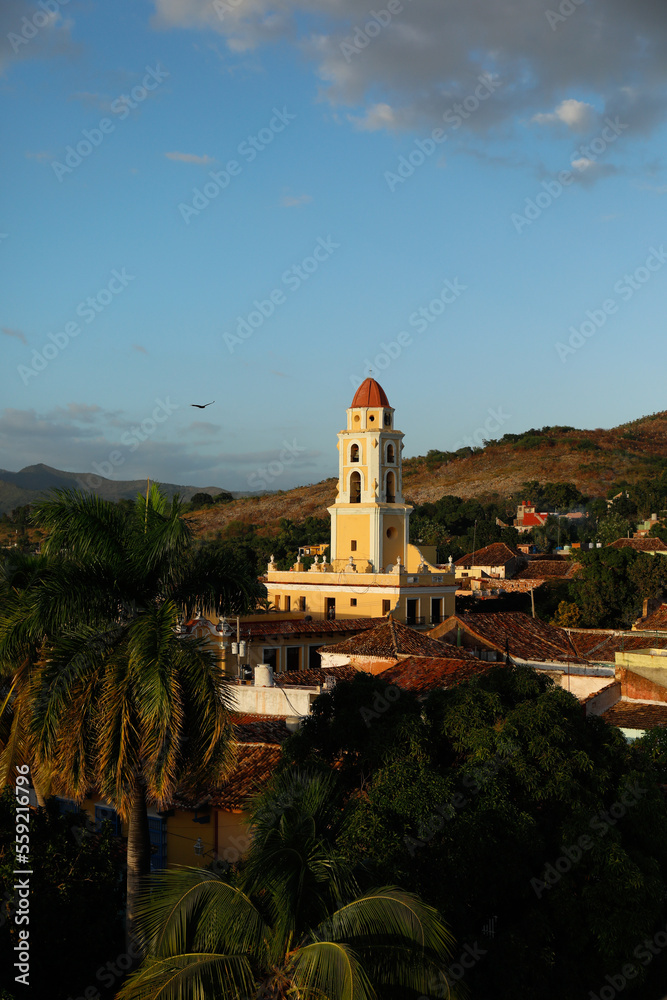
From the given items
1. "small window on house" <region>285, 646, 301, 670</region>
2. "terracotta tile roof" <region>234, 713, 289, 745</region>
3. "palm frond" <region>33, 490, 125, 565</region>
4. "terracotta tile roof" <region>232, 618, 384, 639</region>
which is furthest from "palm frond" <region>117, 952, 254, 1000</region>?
"small window on house" <region>285, 646, 301, 670</region>

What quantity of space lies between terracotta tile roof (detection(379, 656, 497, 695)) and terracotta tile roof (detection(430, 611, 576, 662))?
7158 mm

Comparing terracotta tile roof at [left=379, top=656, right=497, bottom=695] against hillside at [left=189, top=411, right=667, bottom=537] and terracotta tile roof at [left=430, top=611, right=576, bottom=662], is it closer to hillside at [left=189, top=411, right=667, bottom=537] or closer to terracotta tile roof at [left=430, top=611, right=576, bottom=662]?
terracotta tile roof at [left=430, top=611, right=576, bottom=662]

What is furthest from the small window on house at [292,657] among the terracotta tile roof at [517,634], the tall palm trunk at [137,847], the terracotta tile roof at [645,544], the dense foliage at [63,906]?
the terracotta tile roof at [645,544]

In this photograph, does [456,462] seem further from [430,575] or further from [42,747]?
[42,747]

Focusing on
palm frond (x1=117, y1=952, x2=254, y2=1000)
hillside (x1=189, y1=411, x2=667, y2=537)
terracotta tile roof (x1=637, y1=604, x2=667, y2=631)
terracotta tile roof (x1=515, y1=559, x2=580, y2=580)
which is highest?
hillside (x1=189, y1=411, x2=667, y2=537)

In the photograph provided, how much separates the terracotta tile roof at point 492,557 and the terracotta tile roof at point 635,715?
175 feet

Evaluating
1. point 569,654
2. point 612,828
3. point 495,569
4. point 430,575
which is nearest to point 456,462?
point 495,569

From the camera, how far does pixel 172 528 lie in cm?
1105

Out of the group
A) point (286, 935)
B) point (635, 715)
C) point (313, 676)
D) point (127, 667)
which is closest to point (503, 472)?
point (313, 676)

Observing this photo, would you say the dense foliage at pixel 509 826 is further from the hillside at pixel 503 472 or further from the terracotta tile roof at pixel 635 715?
the hillside at pixel 503 472

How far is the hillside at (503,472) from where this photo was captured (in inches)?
5123

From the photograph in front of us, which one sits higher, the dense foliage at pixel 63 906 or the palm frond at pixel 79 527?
the palm frond at pixel 79 527

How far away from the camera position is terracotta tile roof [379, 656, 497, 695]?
795 inches

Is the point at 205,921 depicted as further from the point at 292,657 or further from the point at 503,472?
the point at 503,472
